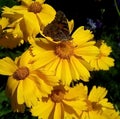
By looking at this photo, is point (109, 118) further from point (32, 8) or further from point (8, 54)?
point (8, 54)

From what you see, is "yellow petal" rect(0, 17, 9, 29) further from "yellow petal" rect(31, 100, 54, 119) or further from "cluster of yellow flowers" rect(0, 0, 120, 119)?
"yellow petal" rect(31, 100, 54, 119)

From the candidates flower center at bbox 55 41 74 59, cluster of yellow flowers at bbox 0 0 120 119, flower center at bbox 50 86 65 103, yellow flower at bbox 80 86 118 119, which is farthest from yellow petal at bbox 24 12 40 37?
yellow flower at bbox 80 86 118 119

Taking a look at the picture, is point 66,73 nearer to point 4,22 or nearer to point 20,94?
point 20,94

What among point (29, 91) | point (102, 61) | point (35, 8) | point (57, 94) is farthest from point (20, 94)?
point (102, 61)

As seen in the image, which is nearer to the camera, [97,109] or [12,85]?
[12,85]

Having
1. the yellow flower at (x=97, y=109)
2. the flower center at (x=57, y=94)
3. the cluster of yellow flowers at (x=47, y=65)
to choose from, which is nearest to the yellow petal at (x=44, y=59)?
the cluster of yellow flowers at (x=47, y=65)

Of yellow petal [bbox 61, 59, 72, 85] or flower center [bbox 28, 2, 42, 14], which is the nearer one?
yellow petal [bbox 61, 59, 72, 85]

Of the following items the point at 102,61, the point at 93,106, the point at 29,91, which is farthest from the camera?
the point at 102,61
